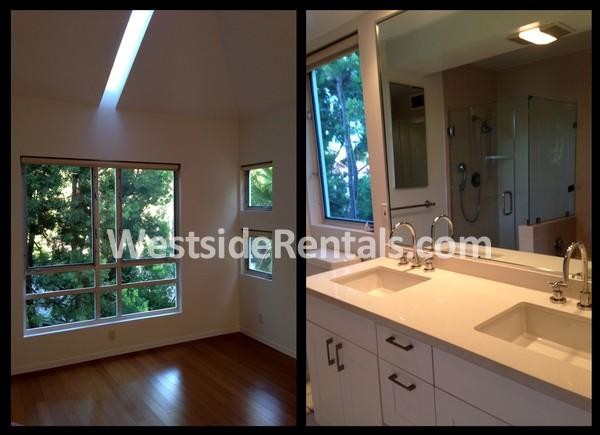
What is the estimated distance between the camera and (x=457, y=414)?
30.8 inches

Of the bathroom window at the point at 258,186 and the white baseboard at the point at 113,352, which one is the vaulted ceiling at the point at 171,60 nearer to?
the bathroom window at the point at 258,186

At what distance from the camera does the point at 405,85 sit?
55.7 inches

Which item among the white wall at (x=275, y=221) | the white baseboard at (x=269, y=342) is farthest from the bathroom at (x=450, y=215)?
the white baseboard at (x=269, y=342)

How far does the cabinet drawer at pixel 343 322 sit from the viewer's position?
3.30 ft

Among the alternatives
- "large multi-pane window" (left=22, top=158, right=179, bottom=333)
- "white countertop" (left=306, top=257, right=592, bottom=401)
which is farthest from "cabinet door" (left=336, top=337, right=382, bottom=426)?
"large multi-pane window" (left=22, top=158, right=179, bottom=333)

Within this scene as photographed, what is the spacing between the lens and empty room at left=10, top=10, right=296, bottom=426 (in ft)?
6.03

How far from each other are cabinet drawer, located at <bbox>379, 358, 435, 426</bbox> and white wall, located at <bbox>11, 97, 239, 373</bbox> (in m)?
1.38

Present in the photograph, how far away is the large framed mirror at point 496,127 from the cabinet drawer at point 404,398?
1.84ft

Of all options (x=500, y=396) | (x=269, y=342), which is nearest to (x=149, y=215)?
(x=269, y=342)

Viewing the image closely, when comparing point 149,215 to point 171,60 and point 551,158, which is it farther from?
point 551,158

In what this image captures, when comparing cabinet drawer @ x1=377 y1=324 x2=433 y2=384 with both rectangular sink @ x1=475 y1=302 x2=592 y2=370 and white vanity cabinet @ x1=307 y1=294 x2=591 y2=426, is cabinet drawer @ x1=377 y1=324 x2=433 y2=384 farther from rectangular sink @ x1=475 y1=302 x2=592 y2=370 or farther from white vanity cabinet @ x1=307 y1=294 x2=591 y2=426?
rectangular sink @ x1=475 y1=302 x2=592 y2=370
